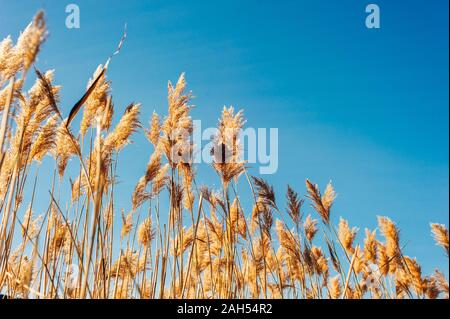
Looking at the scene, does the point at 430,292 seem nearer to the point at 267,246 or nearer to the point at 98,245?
the point at 267,246

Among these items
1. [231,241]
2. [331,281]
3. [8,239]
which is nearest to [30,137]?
[8,239]

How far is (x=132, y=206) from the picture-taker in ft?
13.5

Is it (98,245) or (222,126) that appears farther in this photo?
(222,126)

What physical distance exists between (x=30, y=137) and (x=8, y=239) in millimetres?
904

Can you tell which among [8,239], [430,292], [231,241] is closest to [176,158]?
[231,241]

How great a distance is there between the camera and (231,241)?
12.4 ft
